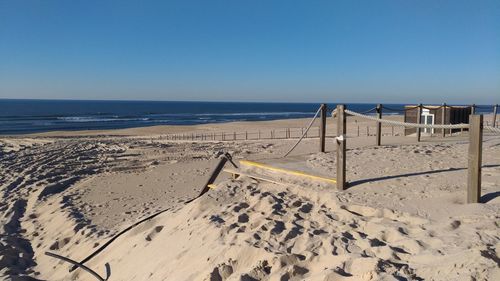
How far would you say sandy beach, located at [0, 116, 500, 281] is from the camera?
12.5 feet

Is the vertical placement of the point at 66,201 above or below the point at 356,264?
below

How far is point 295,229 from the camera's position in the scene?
191 inches

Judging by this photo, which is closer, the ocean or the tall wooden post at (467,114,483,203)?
the tall wooden post at (467,114,483,203)

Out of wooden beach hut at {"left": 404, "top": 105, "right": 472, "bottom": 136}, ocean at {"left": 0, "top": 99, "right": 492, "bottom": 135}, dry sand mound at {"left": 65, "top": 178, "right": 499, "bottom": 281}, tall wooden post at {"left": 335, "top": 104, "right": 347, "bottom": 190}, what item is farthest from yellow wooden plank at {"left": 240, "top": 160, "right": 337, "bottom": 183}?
ocean at {"left": 0, "top": 99, "right": 492, "bottom": 135}

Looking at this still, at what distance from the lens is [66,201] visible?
10.5 m

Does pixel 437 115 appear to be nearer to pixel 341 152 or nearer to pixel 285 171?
pixel 285 171

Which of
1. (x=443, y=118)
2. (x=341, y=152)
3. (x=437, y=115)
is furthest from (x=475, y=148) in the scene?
(x=437, y=115)

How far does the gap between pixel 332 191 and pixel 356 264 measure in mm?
2370

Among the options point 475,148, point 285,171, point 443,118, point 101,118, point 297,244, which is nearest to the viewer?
point 297,244

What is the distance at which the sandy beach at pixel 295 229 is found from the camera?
3.81 m

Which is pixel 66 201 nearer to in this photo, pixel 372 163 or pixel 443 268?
pixel 372 163

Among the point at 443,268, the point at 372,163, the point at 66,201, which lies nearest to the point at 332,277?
the point at 443,268

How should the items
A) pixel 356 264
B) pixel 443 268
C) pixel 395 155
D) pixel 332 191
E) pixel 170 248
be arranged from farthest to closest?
pixel 395 155
pixel 332 191
pixel 170 248
pixel 356 264
pixel 443 268

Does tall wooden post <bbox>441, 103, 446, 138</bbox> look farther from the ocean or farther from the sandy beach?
the ocean
